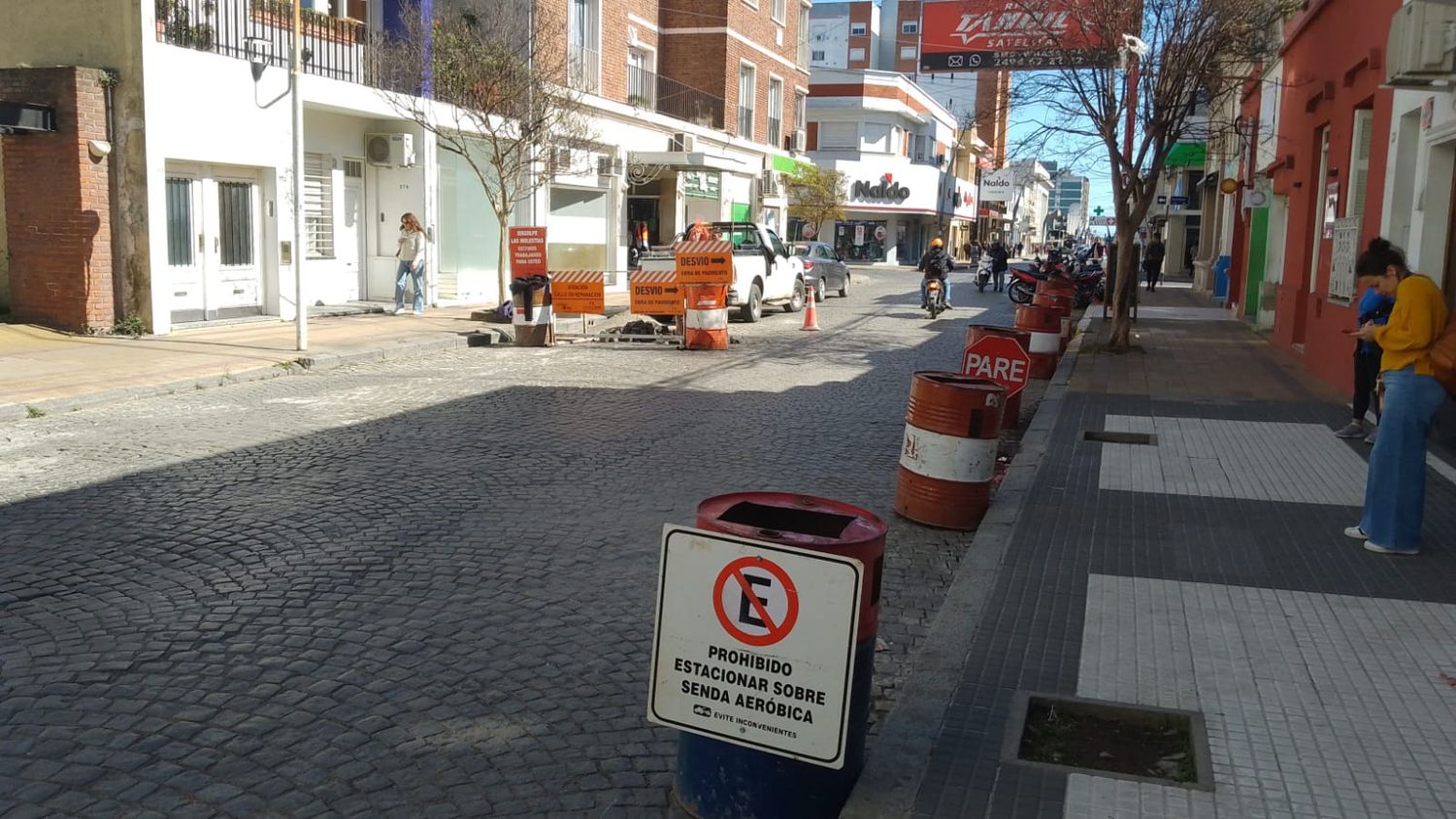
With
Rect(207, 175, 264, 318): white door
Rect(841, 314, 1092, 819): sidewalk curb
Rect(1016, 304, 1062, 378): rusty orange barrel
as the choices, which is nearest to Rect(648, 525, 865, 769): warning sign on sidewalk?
Rect(841, 314, 1092, 819): sidewalk curb

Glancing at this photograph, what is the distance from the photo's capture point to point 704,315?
17.3m

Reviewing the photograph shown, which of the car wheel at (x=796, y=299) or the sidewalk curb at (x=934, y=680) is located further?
the car wheel at (x=796, y=299)

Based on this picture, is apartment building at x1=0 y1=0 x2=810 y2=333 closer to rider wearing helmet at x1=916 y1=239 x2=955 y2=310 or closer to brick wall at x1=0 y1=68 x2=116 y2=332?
brick wall at x1=0 y1=68 x2=116 y2=332

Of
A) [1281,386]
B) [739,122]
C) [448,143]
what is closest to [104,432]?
[1281,386]

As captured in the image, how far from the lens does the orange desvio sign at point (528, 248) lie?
18.3 m

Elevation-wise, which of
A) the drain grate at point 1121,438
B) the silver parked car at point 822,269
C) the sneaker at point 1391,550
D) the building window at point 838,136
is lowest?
the sneaker at point 1391,550

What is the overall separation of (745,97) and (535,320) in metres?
21.9

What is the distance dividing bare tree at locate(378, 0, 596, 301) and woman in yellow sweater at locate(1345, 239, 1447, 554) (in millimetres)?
15939

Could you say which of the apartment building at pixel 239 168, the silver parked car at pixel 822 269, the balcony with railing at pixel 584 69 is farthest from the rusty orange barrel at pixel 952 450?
the silver parked car at pixel 822 269

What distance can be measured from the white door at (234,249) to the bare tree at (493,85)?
3.21 metres

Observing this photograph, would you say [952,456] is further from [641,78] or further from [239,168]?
[641,78]

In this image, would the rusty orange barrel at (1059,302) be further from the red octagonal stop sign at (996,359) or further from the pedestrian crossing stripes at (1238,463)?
the red octagonal stop sign at (996,359)

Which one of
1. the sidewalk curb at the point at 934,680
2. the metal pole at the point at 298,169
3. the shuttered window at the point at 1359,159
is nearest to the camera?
the sidewalk curb at the point at 934,680

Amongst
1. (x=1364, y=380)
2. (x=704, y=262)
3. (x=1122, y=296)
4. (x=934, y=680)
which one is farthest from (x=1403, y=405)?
(x=704, y=262)
